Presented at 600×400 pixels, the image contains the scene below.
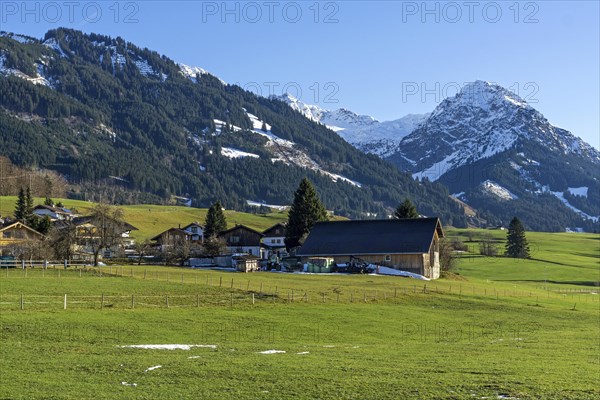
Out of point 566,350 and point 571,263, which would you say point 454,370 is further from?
point 571,263

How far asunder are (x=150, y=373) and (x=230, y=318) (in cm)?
2143

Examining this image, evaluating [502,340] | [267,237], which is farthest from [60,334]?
[267,237]

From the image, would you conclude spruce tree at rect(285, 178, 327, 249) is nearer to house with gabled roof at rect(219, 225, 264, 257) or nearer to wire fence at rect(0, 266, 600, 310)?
house with gabled roof at rect(219, 225, 264, 257)

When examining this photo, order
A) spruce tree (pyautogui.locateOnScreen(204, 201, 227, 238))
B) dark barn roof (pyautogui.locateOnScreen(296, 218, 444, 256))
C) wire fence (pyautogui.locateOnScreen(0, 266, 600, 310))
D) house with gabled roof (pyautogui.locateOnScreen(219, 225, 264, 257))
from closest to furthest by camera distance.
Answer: wire fence (pyautogui.locateOnScreen(0, 266, 600, 310)) → dark barn roof (pyautogui.locateOnScreen(296, 218, 444, 256)) → spruce tree (pyautogui.locateOnScreen(204, 201, 227, 238)) → house with gabled roof (pyautogui.locateOnScreen(219, 225, 264, 257))

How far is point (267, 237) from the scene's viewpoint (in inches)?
6068

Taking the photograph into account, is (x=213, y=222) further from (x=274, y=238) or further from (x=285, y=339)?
(x=285, y=339)

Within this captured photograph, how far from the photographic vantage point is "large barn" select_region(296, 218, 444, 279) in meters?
104

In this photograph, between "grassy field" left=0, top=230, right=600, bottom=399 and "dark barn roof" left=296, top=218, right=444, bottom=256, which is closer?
A: "grassy field" left=0, top=230, right=600, bottom=399

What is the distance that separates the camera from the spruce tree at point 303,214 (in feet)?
426

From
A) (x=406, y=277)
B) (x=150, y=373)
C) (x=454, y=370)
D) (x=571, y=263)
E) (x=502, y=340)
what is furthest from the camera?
(x=571, y=263)

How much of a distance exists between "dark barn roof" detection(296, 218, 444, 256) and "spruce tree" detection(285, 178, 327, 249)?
12552 millimetres

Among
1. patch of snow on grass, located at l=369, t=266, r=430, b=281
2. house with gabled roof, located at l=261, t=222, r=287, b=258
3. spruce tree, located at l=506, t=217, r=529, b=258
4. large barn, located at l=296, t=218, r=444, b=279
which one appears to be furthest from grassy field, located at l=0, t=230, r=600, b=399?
spruce tree, located at l=506, t=217, r=529, b=258

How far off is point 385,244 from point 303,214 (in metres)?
27.5

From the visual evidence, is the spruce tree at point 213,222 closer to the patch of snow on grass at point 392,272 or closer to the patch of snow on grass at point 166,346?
the patch of snow on grass at point 392,272
